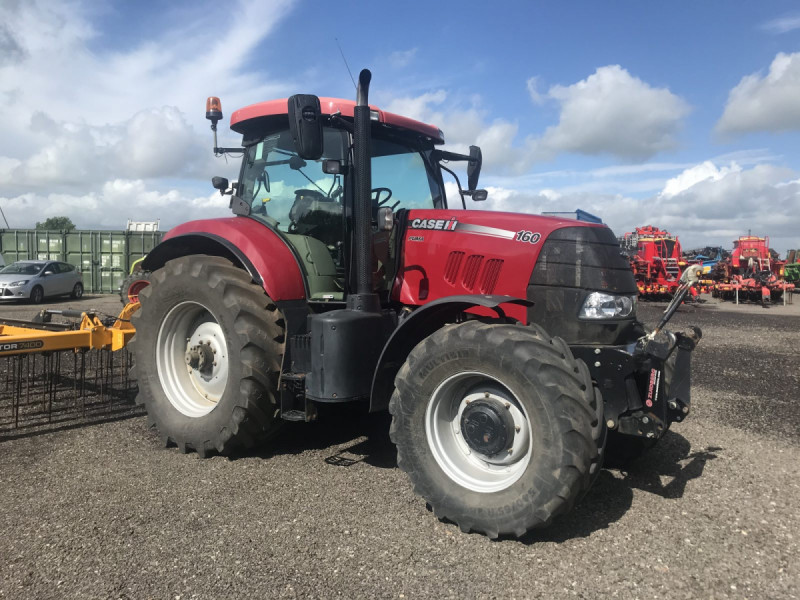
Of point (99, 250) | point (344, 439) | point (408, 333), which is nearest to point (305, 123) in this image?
point (408, 333)

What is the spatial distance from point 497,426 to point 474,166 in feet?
8.85

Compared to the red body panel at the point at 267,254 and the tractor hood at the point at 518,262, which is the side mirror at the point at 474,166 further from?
the red body panel at the point at 267,254

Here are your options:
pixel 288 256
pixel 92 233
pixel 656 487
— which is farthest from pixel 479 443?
pixel 92 233

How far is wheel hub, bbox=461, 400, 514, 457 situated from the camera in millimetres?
3191

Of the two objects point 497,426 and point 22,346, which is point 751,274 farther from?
point 22,346

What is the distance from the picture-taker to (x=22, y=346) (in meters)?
4.70

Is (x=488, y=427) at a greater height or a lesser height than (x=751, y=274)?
lesser

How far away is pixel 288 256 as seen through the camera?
4316 millimetres

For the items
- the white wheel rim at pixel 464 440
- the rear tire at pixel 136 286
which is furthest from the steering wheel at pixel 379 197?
the rear tire at pixel 136 286

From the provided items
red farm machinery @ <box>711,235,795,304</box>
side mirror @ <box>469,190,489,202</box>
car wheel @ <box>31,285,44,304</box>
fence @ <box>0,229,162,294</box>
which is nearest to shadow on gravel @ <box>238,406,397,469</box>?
side mirror @ <box>469,190,489,202</box>

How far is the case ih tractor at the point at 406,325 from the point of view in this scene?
121 inches

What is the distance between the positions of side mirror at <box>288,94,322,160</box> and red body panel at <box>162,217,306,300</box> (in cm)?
84

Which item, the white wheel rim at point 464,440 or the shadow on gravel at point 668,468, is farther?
the shadow on gravel at point 668,468

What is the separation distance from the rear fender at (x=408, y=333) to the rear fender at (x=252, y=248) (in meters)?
0.92
